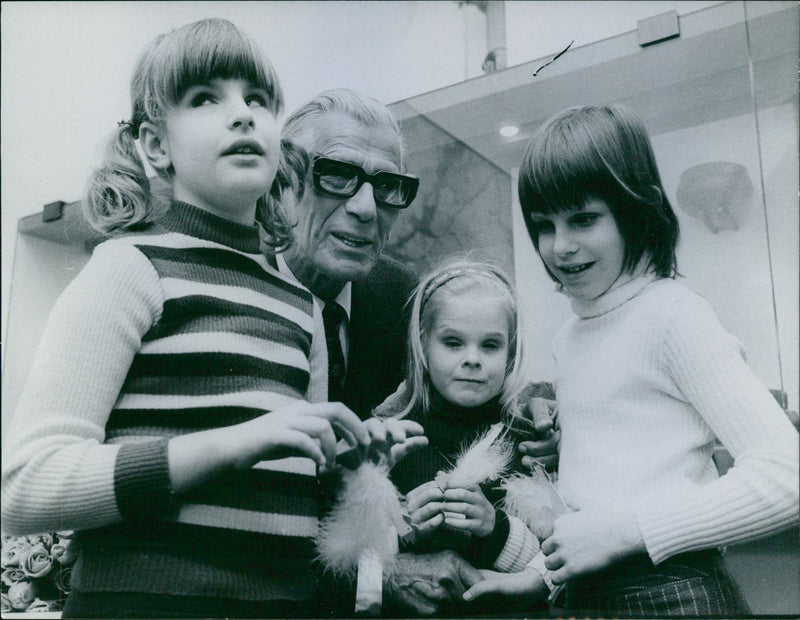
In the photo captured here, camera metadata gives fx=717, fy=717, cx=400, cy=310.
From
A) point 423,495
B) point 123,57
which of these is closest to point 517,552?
point 423,495

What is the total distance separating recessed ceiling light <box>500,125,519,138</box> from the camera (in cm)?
103

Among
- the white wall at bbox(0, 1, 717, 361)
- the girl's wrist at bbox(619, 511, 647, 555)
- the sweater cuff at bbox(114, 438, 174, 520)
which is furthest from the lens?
the white wall at bbox(0, 1, 717, 361)

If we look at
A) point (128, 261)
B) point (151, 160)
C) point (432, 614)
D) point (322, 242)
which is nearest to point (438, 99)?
point (322, 242)

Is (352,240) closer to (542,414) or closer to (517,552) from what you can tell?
(542,414)

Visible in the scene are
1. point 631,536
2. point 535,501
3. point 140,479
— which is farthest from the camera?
point 535,501

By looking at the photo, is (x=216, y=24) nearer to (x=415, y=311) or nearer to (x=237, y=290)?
(x=237, y=290)

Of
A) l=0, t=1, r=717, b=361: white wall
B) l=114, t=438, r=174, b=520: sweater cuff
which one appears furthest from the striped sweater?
l=0, t=1, r=717, b=361: white wall

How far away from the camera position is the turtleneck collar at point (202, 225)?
87 cm

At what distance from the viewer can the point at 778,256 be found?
96 cm

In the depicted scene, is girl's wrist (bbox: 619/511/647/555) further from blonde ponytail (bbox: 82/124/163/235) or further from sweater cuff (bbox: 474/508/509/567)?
blonde ponytail (bbox: 82/124/163/235)

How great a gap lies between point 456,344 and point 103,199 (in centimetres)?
49

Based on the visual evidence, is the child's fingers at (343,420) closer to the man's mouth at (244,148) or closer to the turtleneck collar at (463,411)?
the turtleneck collar at (463,411)

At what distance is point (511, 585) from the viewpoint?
3.01ft

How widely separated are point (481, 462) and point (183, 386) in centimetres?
39
